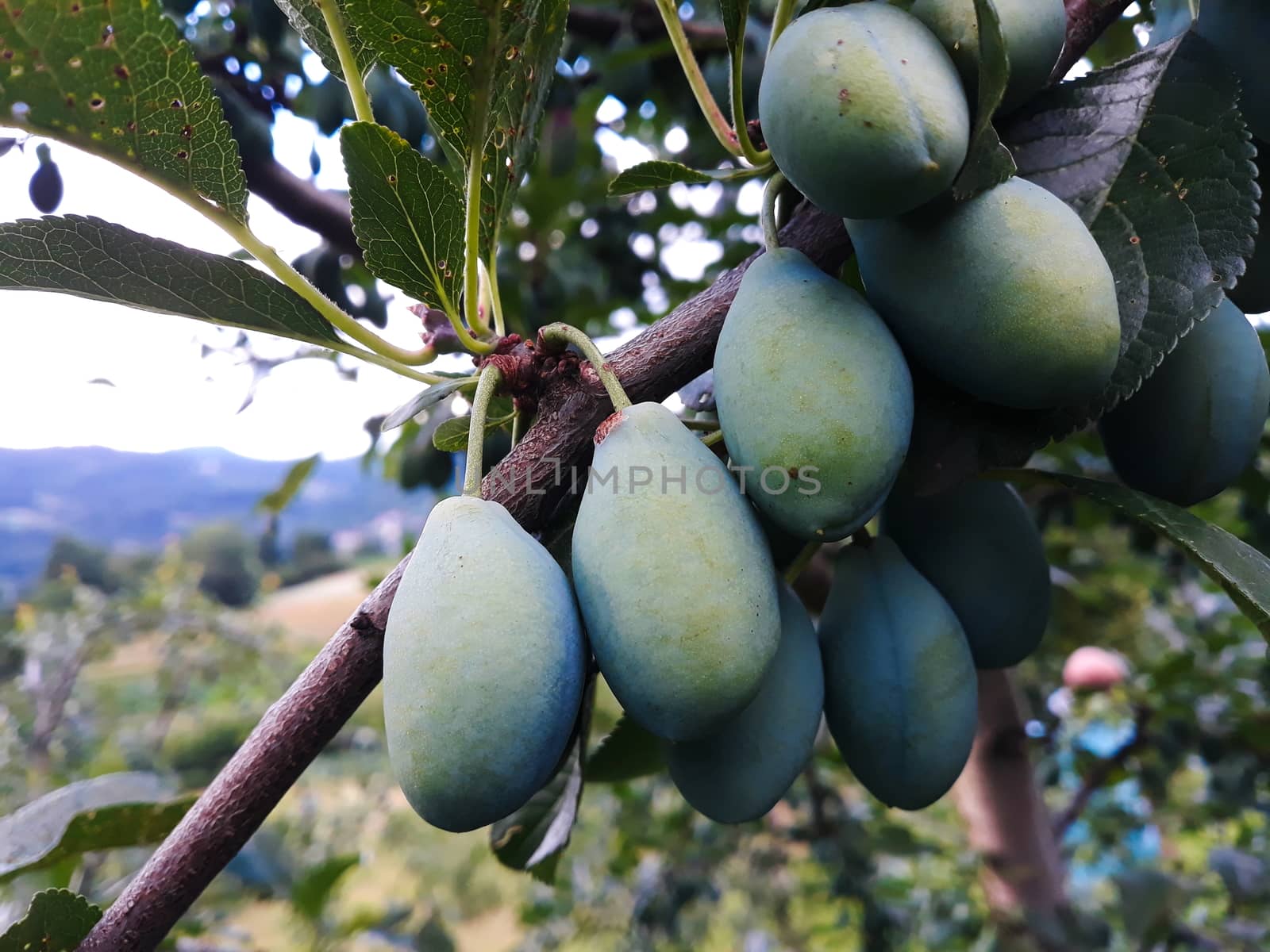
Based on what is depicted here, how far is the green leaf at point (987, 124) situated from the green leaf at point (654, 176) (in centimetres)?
21

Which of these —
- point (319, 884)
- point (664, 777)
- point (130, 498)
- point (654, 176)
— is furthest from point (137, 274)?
point (130, 498)

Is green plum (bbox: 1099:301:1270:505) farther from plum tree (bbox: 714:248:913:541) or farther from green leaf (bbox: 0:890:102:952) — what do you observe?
green leaf (bbox: 0:890:102:952)

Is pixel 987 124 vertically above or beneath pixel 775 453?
above

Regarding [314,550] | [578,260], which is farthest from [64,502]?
[578,260]

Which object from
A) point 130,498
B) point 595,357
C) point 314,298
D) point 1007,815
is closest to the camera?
point 595,357

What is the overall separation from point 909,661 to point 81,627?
13.5 ft

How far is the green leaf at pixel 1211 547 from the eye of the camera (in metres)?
0.54

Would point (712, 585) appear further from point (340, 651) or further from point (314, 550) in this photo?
point (314, 550)

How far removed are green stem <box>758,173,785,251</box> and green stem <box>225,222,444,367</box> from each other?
0.29 metres

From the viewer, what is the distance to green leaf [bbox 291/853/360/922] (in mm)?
1424

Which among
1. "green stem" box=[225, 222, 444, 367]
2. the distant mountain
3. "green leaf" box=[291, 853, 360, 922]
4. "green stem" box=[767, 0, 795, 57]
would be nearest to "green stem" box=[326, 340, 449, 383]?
"green stem" box=[225, 222, 444, 367]

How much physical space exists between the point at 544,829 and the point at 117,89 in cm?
64

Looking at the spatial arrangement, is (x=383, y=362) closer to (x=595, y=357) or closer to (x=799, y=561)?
(x=595, y=357)

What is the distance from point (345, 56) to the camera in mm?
665
